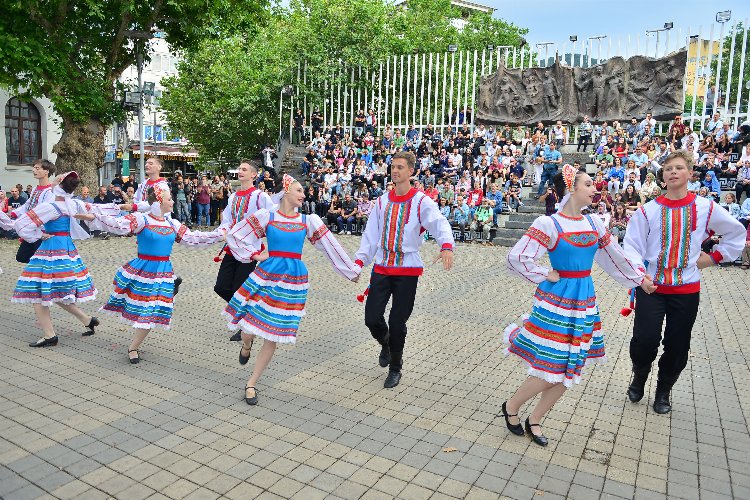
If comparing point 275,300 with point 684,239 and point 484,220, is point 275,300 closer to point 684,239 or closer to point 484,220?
point 684,239

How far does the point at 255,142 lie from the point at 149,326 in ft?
89.8

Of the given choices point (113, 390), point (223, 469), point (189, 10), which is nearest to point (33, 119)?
point (189, 10)

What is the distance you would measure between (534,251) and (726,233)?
1771mm

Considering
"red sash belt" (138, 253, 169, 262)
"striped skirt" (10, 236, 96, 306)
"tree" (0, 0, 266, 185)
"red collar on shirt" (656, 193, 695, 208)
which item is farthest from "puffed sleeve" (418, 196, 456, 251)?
"tree" (0, 0, 266, 185)

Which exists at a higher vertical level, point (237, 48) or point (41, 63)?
point (237, 48)

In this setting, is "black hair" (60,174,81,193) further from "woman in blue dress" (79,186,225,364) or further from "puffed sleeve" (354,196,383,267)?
"puffed sleeve" (354,196,383,267)

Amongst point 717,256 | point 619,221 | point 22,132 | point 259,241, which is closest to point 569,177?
point 717,256

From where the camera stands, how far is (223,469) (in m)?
3.94

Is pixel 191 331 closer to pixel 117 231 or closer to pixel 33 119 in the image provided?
pixel 117 231

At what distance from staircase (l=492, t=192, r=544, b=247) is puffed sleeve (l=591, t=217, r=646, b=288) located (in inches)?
499

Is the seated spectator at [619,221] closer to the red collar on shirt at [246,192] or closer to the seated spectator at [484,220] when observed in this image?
the seated spectator at [484,220]

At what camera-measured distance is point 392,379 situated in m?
5.55

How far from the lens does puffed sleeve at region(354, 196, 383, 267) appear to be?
566 centimetres

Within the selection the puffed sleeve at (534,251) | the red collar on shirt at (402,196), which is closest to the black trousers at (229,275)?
the red collar on shirt at (402,196)
